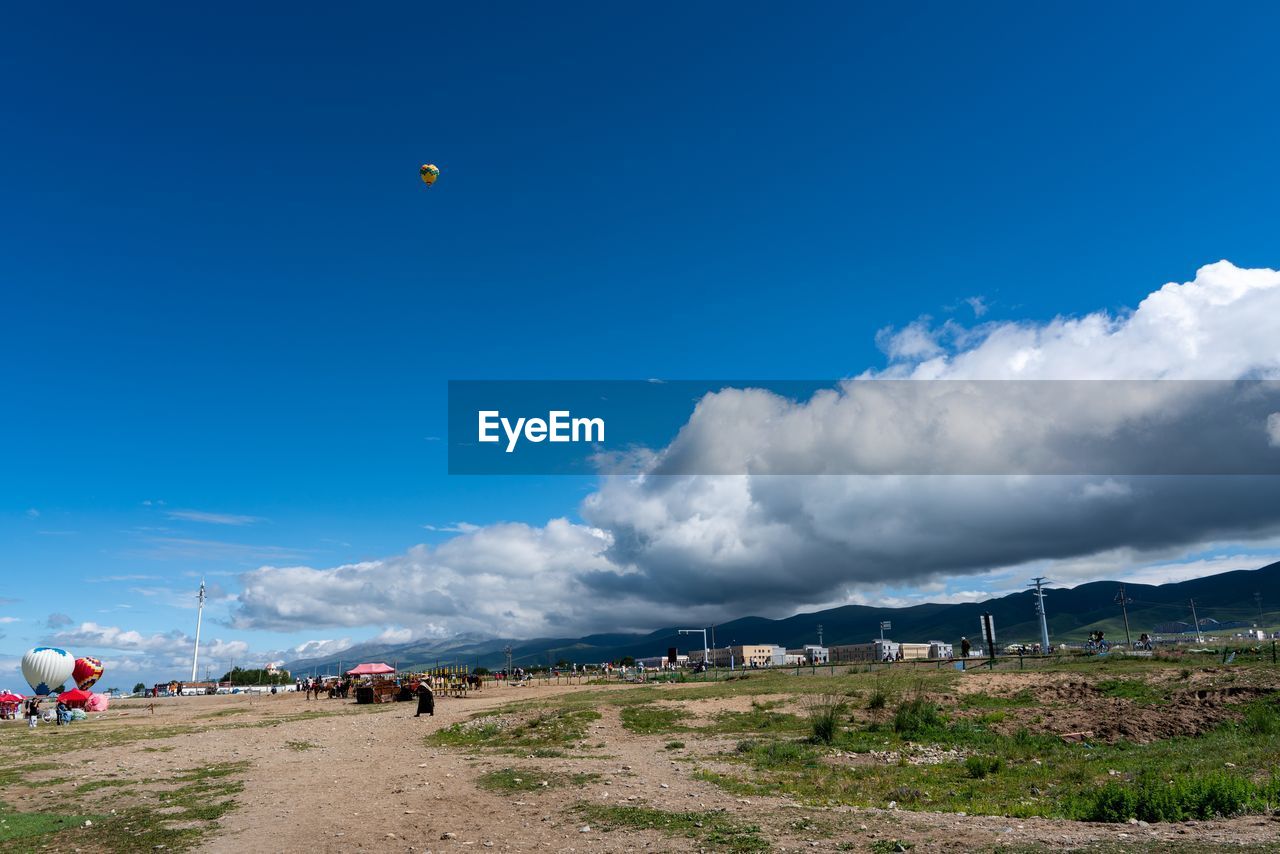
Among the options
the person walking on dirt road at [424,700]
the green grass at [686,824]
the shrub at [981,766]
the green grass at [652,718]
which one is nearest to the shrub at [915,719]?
the shrub at [981,766]

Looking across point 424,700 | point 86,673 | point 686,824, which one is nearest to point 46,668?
point 86,673

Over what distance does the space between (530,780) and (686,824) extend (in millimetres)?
7055

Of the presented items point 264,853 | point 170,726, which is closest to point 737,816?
point 264,853

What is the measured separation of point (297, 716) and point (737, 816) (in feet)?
144

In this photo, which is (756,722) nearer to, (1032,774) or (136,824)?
(1032,774)

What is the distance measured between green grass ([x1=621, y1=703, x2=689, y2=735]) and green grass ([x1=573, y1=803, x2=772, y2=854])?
51.8 feet

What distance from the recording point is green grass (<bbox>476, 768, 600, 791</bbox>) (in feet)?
64.3

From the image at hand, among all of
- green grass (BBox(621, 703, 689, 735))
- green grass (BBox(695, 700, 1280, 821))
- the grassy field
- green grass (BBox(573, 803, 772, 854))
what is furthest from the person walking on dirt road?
green grass (BBox(573, 803, 772, 854))

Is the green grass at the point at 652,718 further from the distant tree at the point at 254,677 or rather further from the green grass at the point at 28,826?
the distant tree at the point at 254,677

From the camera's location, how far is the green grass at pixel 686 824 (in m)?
13.1

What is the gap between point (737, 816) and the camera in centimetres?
1517

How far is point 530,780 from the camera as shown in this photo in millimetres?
20406

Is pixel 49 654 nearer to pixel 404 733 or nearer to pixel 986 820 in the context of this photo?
pixel 404 733

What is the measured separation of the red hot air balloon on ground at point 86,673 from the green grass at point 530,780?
81.8 m
